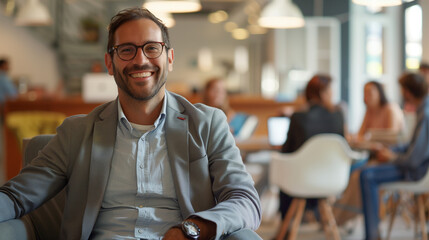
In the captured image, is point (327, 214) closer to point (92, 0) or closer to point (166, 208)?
point (166, 208)

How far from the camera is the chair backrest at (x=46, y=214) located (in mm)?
2109

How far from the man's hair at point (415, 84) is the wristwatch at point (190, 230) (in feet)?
11.3

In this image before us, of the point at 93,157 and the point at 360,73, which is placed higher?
the point at 93,157

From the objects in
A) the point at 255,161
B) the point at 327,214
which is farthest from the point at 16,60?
the point at 327,214

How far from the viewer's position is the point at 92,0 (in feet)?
Answer: 45.3

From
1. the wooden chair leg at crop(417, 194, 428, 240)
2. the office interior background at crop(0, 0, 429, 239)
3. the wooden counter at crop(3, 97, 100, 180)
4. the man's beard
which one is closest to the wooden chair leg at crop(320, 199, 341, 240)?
the wooden chair leg at crop(417, 194, 428, 240)

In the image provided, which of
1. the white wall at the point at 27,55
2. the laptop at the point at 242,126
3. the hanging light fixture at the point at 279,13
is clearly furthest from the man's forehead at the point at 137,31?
the white wall at the point at 27,55

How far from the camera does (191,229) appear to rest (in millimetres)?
1673

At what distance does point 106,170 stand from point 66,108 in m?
5.97

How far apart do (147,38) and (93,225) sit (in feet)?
2.10

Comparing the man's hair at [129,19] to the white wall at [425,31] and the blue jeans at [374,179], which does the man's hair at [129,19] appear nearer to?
the blue jeans at [374,179]

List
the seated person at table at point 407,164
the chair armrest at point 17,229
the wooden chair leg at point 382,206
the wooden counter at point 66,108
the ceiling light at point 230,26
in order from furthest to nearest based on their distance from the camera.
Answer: the ceiling light at point 230,26, the wooden counter at point 66,108, the wooden chair leg at point 382,206, the seated person at table at point 407,164, the chair armrest at point 17,229

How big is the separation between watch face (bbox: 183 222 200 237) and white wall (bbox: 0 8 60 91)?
39.3 ft

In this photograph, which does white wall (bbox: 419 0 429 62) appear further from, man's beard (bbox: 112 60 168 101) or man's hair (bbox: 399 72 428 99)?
man's beard (bbox: 112 60 168 101)
